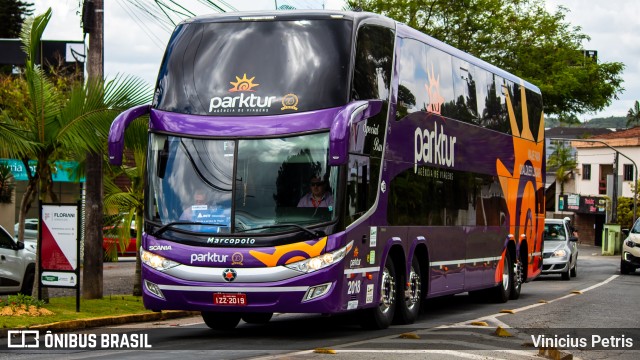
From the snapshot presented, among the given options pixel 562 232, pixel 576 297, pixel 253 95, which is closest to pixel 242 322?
pixel 253 95

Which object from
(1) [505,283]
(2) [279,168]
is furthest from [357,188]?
(1) [505,283]

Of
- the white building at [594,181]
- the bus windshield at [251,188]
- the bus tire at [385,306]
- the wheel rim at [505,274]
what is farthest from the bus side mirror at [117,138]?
the white building at [594,181]

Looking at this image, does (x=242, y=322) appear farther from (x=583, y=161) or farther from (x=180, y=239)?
(x=583, y=161)

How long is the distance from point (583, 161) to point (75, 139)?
84.9 m

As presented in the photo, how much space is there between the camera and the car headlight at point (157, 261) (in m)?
13.9

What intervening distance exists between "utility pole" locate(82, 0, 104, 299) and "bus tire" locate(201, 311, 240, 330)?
162 inches

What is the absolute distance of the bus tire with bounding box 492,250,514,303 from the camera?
2278 cm

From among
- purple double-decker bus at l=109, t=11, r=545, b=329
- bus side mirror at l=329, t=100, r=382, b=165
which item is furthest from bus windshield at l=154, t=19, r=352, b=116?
bus side mirror at l=329, t=100, r=382, b=165

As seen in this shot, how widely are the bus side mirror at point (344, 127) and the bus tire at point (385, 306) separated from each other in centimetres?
260

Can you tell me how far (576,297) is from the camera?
77.0 ft

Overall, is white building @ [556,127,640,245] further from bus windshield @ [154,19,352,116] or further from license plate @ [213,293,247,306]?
license plate @ [213,293,247,306]

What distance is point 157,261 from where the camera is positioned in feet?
46.0

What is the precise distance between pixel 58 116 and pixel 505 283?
9.99 meters

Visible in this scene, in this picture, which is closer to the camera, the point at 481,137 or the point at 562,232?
the point at 481,137
